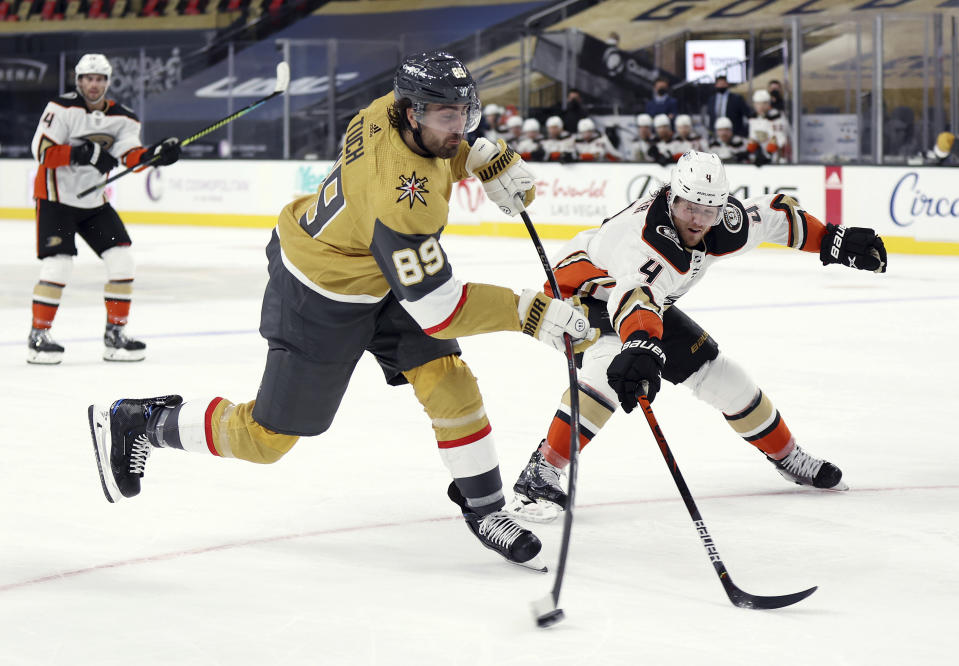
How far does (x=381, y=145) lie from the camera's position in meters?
2.97

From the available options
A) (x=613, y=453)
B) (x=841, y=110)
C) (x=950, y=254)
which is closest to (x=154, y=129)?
(x=841, y=110)

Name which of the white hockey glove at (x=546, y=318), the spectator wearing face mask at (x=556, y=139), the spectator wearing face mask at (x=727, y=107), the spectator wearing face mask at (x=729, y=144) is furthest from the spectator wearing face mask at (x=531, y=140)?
the white hockey glove at (x=546, y=318)

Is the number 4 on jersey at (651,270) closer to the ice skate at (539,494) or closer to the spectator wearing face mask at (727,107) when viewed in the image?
the ice skate at (539,494)

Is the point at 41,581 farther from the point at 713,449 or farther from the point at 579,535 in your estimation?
the point at 713,449

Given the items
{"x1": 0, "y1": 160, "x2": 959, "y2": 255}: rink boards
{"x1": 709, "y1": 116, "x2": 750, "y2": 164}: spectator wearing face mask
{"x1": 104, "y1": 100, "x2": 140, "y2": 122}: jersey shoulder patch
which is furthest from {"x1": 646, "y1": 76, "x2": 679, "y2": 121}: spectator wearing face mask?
{"x1": 104, "y1": 100, "x2": 140, "y2": 122}: jersey shoulder patch

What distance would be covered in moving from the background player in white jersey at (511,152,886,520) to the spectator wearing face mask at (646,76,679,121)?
10.7 metres

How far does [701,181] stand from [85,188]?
4.11 m

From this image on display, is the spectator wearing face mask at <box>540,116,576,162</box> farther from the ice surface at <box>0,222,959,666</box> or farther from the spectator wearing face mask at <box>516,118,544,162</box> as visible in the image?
the ice surface at <box>0,222,959,666</box>

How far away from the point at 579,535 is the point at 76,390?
9.68 ft

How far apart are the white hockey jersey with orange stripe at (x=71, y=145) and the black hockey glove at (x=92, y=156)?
0.03 meters

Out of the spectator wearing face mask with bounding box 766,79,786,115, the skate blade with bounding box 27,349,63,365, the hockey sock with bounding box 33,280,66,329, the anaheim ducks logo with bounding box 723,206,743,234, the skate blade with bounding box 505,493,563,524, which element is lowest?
the skate blade with bounding box 505,493,563,524

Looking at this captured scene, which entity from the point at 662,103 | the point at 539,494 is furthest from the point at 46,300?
the point at 662,103

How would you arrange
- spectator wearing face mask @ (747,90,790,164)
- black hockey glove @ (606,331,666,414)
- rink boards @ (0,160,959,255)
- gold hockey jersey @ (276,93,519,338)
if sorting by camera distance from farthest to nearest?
spectator wearing face mask @ (747,90,790,164) → rink boards @ (0,160,959,255) → black hockey glove @ (606,331,666,414) → gold hockey jersey @ (276,93,519,338)

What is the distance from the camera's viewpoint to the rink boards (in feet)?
39.4
